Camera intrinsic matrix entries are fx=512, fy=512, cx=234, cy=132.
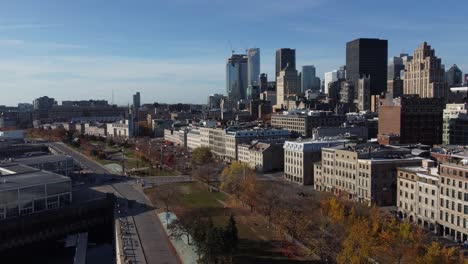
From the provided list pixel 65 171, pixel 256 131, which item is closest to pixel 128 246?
pixel 65 171

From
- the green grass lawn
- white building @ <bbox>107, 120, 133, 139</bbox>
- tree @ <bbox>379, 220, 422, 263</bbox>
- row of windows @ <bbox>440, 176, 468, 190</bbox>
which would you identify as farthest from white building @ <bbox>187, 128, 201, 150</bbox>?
tree @ <bbox>379, 220, 422, 263</bbox>

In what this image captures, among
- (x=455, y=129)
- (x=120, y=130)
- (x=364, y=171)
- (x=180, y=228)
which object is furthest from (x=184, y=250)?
(x=120, y=130)

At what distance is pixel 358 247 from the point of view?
38469mm

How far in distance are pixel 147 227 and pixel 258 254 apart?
1333cm

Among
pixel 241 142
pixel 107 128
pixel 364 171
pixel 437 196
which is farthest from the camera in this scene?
pixel 107 128

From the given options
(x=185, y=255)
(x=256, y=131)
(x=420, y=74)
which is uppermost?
(x=420, y=74)

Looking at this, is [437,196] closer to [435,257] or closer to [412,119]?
[435,257]

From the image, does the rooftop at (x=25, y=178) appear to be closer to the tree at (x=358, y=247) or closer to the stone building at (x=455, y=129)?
the tree at (x=358, y=247)

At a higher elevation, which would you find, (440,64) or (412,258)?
(440,64)

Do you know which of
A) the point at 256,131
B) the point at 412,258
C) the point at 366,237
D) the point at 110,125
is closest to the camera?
the point at 412,258

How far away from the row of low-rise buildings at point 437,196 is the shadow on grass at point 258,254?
16151 mm

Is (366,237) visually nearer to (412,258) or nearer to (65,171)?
(412,258)

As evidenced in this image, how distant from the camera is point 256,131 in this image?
4021 inches

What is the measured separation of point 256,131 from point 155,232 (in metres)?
56.0
